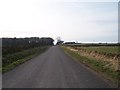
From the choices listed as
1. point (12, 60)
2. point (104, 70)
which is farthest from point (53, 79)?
point (12, 60)

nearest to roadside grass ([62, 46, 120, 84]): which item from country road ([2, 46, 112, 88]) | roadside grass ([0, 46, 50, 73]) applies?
country road ([2, 46, 112, 88])

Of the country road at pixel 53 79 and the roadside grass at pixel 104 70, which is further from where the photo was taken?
the roadside grass at pixel 104 70

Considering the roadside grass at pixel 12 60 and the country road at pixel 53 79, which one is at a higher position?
the country road at pixel 53 79

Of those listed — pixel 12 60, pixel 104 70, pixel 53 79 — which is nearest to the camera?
pixel 53 79

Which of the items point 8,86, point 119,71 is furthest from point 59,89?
point 119,71

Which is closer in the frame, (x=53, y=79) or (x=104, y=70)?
(x=53, y=79)

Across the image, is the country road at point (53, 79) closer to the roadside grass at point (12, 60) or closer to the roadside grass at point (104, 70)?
the roadside grass at point (104, 70)

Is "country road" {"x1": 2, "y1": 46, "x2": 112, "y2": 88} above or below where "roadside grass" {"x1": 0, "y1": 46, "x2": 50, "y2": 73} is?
above

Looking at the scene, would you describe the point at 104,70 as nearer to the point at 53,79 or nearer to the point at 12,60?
the point at 53,79

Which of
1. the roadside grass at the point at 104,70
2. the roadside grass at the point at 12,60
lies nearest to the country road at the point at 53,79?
the roadside grass at the point at 104,70

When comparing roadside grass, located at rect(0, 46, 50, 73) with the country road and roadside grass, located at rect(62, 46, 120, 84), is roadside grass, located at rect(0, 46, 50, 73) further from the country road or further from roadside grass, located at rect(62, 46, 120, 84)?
roadside grass, located at rect(62, 46, 120, 84)

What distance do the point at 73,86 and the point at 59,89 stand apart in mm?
949

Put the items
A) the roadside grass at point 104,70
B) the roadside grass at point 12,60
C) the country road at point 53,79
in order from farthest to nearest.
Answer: the roadside grass at point 12,60 → the roadside grass at point 104,70 → the country road at point 53,79

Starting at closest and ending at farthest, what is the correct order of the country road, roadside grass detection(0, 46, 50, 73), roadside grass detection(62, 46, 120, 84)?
the country road, roadside grass detection(62, 46, 120, 84), roadside grass detection(0, 46, 50, 73)
